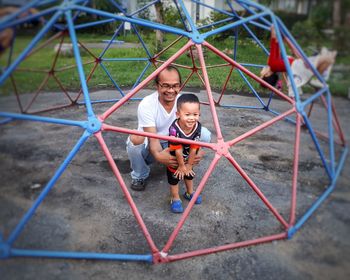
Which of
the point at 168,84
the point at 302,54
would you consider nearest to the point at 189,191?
the point at 168,84

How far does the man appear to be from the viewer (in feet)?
6.70

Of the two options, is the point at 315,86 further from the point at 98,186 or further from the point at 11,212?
the point at 11,212

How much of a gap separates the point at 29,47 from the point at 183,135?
41.6 inches

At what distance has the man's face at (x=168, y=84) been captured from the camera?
202 cm

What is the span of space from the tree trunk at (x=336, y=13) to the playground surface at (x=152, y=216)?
4.26 feet

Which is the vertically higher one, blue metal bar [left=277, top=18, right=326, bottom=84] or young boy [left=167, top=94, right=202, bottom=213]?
blue metal bar [left=277, top=18, right=326, bottom=84]

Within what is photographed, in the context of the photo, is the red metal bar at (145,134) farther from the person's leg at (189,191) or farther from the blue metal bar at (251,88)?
the blue metal bar at (251,88)

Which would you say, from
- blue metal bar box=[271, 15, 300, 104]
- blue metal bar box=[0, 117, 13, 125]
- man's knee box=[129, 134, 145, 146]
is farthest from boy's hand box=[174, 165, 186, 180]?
blue metal bar box=[0, 117, 13, 125]

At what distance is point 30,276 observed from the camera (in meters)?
1.52

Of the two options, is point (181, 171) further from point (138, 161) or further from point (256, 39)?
point (256, 39)

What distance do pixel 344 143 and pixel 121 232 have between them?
245 centimetres

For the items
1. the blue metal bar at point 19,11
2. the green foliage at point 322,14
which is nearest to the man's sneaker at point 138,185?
the blue metal bar at point 19,11

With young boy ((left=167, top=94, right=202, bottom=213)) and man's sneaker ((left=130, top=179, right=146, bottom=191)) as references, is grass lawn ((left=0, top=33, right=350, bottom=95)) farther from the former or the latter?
man's sneaker ((left=130, top=179, right=146, bottom=191))

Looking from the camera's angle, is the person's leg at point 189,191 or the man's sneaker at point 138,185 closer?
the person's leg at point 189,191
